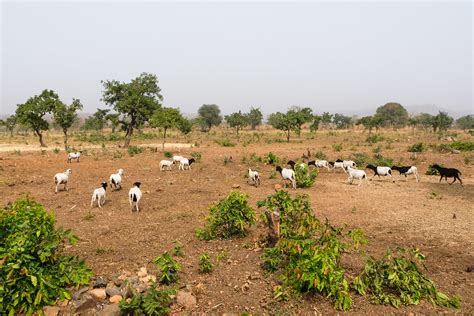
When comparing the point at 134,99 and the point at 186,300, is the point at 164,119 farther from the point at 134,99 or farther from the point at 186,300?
the point at 186,300

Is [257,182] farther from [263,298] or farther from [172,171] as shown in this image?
[263,298]

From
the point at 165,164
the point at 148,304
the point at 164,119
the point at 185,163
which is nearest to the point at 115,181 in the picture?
the point at 165,164

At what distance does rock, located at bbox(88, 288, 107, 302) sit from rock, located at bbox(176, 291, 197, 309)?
4.39ft

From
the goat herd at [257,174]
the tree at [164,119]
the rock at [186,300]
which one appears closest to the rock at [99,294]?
the rock at [186,300]

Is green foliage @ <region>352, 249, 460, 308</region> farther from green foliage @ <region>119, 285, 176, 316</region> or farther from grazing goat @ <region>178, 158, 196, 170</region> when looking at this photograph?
grazing goat @ <region>178, 158, 196, 170</region>

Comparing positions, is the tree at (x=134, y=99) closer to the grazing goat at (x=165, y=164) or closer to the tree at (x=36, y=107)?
the tree at (x=36, y=107)

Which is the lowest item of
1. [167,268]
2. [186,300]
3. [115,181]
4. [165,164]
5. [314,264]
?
[186,300]

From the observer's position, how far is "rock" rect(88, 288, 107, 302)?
5784 mm

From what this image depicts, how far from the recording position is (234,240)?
841 centimetres

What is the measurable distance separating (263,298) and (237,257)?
171 cm

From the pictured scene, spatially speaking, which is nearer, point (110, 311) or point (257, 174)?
point (110, 311)

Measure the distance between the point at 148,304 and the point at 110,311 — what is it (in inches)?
28.0

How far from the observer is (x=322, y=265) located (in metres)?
5.41

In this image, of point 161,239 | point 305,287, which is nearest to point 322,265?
point 305,287
